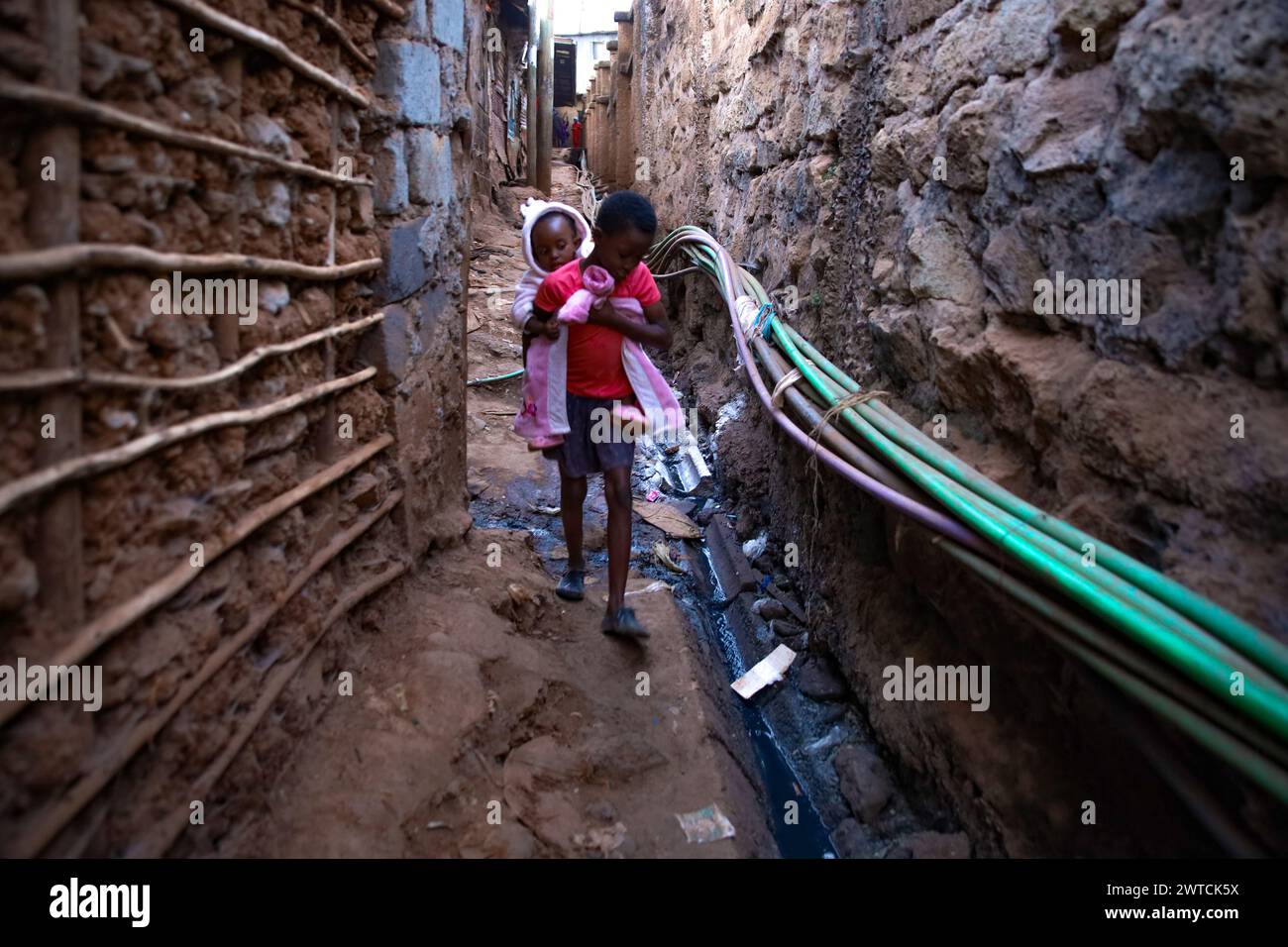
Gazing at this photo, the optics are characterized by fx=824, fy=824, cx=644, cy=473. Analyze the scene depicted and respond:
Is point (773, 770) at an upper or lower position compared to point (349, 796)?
lower

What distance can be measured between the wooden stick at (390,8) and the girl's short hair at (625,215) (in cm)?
83

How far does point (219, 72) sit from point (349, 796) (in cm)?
162

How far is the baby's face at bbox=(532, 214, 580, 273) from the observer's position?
2.84 meters

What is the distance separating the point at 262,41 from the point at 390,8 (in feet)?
2.78

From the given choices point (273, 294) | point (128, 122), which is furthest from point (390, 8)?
point (128, 122)

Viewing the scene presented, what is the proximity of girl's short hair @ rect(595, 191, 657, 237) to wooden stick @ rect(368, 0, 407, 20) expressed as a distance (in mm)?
833

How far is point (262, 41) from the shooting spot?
1.77 m

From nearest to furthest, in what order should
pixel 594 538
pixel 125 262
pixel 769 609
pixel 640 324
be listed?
pixel 125 262 < pixel 640 324 < pixel 769 609 < pixel 594 538

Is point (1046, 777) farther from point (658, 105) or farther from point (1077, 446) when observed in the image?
point (658, 105)

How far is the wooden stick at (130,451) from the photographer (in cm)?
118

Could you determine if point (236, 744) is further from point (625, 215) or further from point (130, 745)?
point (625, 215)
